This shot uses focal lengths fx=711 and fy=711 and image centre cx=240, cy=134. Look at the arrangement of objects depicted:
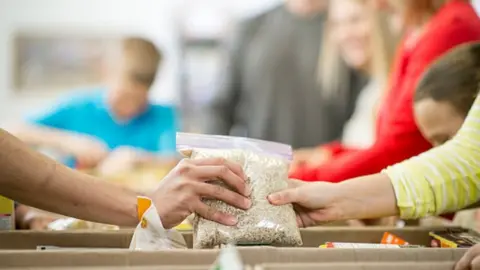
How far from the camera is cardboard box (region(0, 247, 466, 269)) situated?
86 cm

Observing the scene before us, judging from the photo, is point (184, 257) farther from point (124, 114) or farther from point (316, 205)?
point (124, 114)

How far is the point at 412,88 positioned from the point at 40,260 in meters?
0.92

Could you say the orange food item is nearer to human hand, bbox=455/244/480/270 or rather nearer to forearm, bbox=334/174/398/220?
forearm, bbox=334/174/398/220

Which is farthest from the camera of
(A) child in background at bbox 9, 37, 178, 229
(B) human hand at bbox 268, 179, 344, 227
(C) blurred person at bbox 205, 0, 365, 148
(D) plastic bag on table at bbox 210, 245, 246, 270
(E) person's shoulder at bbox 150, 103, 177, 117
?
(C) blurred person at bbox 205, 0, 365, 148

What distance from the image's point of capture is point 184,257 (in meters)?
0.87

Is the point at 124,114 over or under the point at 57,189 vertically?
over

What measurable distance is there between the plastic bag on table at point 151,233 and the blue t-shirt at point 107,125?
1914mm

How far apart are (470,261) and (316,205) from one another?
0.29m

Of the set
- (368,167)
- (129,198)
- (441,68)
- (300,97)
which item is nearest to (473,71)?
(441,68)

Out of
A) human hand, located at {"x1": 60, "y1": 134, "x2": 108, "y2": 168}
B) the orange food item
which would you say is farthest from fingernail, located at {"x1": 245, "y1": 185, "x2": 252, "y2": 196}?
human hand, located at {"x1": 60, "y1": 134, "x2": 108, "y2": 168}

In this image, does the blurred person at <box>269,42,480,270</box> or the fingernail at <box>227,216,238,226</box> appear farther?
the blurred person at <box>269,42,480,270</box>

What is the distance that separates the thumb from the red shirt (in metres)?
0.44

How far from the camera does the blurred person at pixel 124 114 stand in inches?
115

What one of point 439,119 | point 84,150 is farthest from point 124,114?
point 439,119
